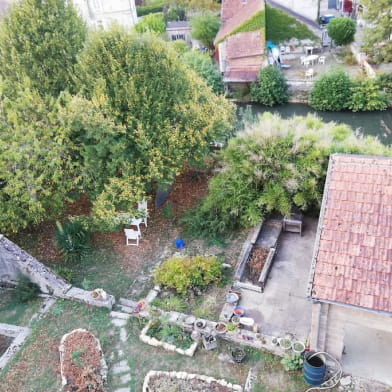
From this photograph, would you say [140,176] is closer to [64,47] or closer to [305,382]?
[64,47]

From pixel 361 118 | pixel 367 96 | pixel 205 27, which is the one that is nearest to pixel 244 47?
pixel 205 27

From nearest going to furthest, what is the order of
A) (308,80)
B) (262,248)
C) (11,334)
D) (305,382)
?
(305,382) < (11,334) < (262,248) < (308,80)

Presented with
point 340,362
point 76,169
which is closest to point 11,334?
point 76,169

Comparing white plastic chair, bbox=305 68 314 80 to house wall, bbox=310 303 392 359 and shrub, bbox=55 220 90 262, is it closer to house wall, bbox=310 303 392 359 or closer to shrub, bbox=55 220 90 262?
shrub, bbox=55 220 90 262

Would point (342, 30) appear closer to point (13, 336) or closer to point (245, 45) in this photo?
point (245, 45)

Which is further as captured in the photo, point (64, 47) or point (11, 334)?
point (64, 47)

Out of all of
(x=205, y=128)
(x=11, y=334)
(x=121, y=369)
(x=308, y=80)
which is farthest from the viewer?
(x=308, y=80)

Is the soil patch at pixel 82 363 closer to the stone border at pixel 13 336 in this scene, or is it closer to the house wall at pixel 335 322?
the stone border at pixel 13 336

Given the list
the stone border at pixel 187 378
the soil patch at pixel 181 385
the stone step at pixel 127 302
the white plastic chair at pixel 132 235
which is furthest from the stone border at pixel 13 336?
the white plastic chair at pixel 132 235
